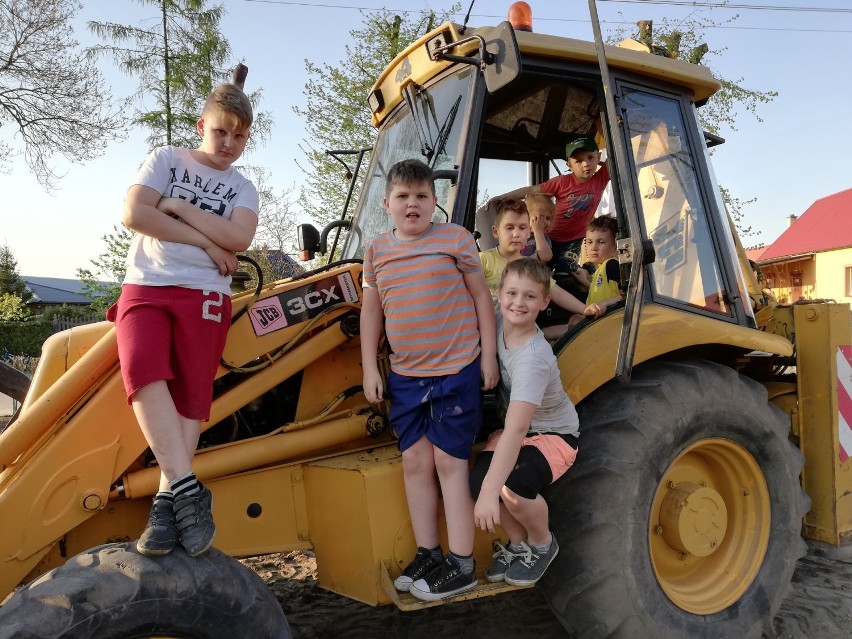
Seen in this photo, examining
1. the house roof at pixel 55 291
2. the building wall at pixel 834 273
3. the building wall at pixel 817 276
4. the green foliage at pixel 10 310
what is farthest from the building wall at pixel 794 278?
the house roof at pixel 55 291

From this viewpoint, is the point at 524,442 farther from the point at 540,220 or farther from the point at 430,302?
the point at 540,220

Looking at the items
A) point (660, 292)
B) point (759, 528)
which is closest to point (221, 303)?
point (660, 292)

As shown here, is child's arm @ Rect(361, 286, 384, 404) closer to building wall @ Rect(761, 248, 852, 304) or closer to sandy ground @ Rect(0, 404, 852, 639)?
sandy ground @ Rect(0, 404, 852, 639)

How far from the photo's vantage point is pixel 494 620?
335 cm

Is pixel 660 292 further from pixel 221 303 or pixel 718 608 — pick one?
pixel 221 303

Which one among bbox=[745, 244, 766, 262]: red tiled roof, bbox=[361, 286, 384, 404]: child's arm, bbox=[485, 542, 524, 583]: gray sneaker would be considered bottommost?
bbox=[485, 542, 524, 583]: gray sneaker

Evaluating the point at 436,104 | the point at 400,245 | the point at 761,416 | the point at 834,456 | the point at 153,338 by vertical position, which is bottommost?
the point at 834,456

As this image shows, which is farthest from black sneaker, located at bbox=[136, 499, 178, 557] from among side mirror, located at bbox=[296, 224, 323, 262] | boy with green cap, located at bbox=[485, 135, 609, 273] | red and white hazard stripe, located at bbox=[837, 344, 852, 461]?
red and white hazard stripe, located at bbox=[837, 344, 852, 461]

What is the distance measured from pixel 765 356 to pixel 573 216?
130 centimetres

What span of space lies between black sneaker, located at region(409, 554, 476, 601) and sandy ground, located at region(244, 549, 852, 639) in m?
0.92

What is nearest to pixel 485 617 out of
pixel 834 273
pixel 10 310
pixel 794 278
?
pixel 10 310

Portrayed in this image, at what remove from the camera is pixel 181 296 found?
2234 millimetres

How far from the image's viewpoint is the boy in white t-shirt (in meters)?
2.11

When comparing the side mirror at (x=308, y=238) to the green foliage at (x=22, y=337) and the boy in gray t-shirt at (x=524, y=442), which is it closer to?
the boy in gray t-shirt at (x=524, y=442)
